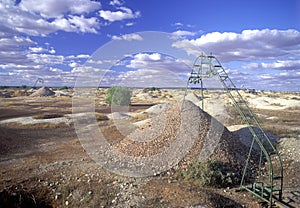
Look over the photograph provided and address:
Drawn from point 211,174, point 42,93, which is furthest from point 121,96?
point 42,93

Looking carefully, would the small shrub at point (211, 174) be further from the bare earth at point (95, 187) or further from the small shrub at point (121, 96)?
the small shrub at point (121, 96)

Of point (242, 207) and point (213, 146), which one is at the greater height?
point (213, 146)

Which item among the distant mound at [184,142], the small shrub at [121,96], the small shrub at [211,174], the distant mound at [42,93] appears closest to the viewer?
the small shrub at [211,174]

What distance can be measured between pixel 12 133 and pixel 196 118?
1180 cm

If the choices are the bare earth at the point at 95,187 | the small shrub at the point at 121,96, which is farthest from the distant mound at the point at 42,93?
the bare earth at the point at 95,187

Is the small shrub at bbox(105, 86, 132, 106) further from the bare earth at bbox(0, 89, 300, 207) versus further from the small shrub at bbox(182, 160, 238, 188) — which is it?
the small shrub at bbox(182, 160, 238, 188)

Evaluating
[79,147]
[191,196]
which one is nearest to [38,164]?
[79,147]

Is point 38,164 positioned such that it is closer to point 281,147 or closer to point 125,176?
point 125,176

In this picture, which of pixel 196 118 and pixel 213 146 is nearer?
pixel 213 146

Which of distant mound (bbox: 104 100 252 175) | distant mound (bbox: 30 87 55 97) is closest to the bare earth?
distant mound (bbox: 104 100 252 175)

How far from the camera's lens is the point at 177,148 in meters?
8.84

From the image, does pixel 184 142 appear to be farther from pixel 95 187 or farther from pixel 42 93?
pixel 42 93

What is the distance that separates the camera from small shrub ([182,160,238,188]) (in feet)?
24.2

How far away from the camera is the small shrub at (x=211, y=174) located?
24.2 feet
